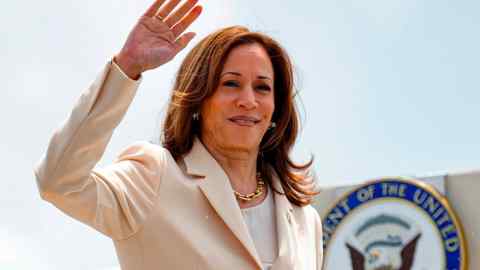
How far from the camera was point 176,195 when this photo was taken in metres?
2.40

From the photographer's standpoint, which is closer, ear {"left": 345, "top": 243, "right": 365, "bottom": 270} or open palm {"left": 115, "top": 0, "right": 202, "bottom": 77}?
open palm {"left": 115, "top": 0, "right": 202, "bottom": 77}

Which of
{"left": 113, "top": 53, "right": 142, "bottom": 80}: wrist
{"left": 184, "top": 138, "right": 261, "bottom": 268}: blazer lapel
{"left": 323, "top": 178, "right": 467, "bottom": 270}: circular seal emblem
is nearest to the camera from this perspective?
{"left": 113, "top": 53, "right": 142, "bottom": 80}: wrist

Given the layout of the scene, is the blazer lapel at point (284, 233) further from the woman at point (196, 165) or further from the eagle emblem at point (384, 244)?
the eagle emblem at point (384, 244)

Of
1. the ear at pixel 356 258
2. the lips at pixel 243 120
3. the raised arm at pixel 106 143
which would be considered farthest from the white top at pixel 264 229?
the ear at pixel 356 258

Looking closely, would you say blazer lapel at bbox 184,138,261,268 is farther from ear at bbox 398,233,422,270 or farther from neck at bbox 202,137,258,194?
ear at bbox 398,233,422,270

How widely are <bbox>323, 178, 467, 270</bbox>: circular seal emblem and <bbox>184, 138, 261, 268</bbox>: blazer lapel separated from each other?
6600 millimetres

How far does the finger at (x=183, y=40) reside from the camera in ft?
7.38

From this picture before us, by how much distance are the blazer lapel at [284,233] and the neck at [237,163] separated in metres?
0.11

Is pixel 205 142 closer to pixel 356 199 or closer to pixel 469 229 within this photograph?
pixel 469 229

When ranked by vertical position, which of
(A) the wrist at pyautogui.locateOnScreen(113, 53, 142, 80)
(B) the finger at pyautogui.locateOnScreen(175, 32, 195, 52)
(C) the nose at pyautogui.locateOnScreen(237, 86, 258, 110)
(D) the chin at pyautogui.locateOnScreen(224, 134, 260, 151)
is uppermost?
(B) the finger at pyautogui.locateOnScreen(175, 32, 195, 52)

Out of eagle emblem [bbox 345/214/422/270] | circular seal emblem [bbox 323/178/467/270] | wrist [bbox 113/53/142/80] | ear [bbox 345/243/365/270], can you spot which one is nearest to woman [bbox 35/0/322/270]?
wrist [bbox 113/53/142/80]

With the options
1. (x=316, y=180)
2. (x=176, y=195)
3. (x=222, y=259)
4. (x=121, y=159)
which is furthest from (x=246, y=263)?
(x=316, y=180)

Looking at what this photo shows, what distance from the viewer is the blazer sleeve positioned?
202cm

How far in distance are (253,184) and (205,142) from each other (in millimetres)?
214
